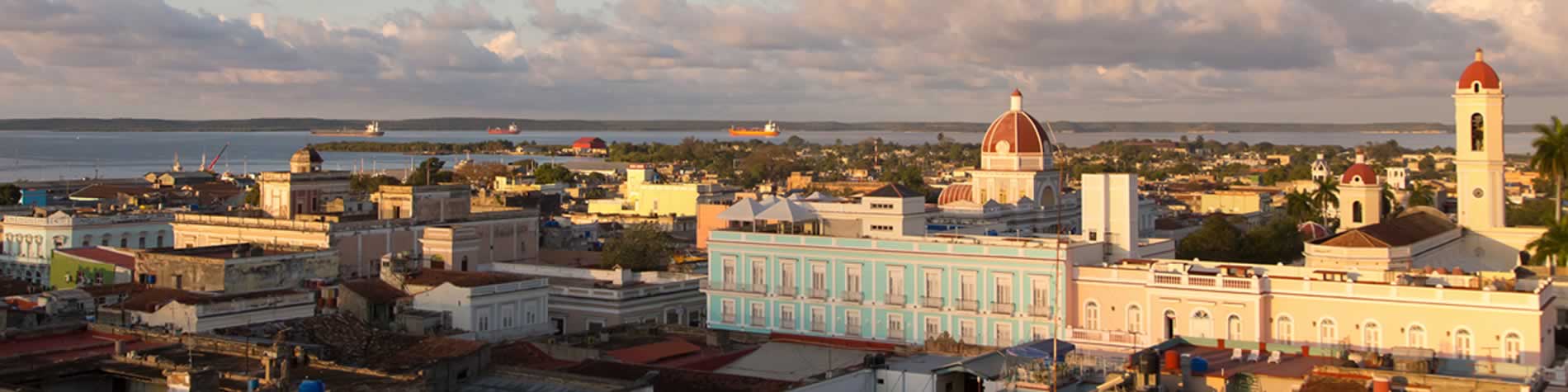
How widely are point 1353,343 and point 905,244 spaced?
11.8m

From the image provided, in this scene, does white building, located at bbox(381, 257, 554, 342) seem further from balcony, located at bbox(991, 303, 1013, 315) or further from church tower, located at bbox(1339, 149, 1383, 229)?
church tower, located at bbox(1339, 149, 1383, 229)

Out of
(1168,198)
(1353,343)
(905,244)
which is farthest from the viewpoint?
(1168,198)

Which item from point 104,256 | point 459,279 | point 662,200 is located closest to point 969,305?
point 459,279

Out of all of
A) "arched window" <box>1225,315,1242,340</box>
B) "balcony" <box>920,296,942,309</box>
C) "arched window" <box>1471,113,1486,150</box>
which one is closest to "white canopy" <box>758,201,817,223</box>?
"balcony" <box>920,296,942,309</box>

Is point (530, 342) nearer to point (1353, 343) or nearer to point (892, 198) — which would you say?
point (892, 198)

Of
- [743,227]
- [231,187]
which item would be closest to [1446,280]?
[743,227]

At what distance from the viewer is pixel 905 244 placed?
40500 millimetres

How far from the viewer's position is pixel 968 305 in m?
39.4

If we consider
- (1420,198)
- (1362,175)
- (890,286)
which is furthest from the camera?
(1420,198)

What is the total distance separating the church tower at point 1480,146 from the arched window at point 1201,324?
22.7 metres

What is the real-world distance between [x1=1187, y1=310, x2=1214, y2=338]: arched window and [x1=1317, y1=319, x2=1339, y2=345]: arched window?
230 cm

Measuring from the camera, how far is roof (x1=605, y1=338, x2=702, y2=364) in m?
35.6

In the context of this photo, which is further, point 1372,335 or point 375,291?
point 375,291

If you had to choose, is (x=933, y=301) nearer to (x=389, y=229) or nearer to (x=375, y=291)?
(x=375, y=291)
